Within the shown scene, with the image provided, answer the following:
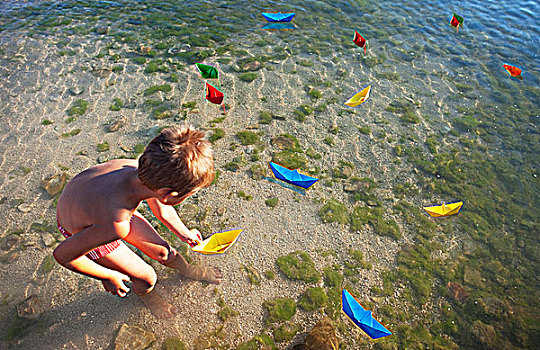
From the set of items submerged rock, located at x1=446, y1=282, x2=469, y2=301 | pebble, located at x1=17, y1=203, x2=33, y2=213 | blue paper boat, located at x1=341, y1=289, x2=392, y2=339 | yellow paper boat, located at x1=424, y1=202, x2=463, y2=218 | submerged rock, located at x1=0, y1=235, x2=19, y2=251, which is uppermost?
yellow paper boat, located at x1=424, y1=202, x2=463, y2=218

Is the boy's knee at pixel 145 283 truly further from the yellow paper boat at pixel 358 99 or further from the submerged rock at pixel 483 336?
the yellow paper boat at pixel 358 99

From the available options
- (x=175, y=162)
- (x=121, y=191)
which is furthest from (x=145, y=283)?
(x=175, y=162)

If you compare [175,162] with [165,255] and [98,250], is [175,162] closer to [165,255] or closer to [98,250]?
[98,250]

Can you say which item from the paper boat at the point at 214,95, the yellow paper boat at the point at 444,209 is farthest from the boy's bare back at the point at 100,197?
the yellow paper boat at the point at 444,209

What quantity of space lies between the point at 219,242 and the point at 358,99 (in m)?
3.32

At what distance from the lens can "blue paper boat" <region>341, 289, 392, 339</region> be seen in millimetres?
2977

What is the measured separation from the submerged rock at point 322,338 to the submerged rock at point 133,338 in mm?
1302

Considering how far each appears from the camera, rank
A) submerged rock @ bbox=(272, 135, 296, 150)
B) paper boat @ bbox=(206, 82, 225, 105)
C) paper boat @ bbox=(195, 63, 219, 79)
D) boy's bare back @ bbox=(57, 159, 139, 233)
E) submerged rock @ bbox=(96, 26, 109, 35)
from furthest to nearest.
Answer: submerged rock @ bbox=(96, 26, 109, 35), paper boat @ bbox=(195, 63, 219, 79), paper boat @ bbox=(206, 82, 225, 105), submerged rock @ bbox=(272, 135, 296, 150), boy's bare back @ bbox=(57, 159, 139, 233)

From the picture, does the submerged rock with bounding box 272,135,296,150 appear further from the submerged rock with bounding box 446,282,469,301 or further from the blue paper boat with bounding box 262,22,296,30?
the blue paper boat with bounding box 262,22,296,30

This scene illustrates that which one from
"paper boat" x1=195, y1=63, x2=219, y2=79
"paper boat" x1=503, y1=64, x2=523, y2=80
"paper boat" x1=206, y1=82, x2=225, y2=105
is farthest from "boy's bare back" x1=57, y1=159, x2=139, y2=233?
"paper boat" x1=503, y1=64, x2=523, y2=80

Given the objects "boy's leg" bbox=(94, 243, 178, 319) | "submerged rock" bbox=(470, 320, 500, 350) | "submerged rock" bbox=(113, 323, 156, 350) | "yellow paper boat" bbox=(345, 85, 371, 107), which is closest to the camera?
"boy's leg" bbox=(94, 243, 178, 319)

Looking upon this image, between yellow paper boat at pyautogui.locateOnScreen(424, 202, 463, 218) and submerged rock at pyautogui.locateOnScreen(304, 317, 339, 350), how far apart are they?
191cm

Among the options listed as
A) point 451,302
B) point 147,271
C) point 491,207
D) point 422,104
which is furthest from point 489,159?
point 147,271

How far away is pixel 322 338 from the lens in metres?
2.84
